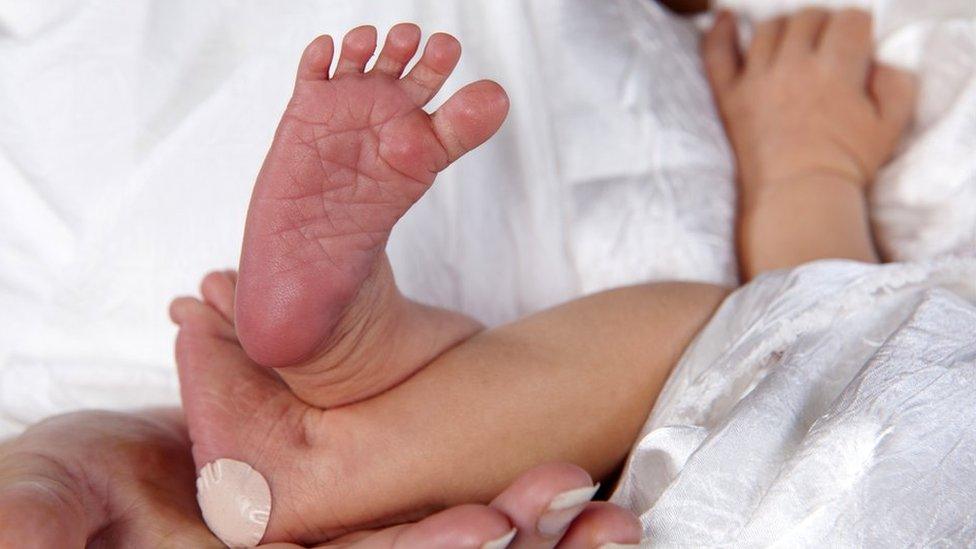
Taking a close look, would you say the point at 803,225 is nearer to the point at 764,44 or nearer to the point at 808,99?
the point at 808,99

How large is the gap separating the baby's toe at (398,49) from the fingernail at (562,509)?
302 millimetres

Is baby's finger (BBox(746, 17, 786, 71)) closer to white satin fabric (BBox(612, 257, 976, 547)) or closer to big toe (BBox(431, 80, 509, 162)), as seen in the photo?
white satin fabric (BBox(612, 257, 976, 547))

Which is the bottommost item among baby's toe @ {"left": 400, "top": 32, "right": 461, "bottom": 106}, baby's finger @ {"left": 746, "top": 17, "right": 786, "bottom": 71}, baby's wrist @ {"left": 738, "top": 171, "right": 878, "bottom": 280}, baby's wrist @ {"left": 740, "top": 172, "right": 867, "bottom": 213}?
baby's wrist @ {"left": 738, "top": 171, "right": 878, "bottom": 280}

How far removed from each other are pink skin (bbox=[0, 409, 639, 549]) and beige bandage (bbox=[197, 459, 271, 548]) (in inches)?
0.6

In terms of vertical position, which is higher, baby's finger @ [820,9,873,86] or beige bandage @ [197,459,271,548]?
baby's finger @ [820,9,873,86]

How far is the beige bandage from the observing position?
2.35 ft

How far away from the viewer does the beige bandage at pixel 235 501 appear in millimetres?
715

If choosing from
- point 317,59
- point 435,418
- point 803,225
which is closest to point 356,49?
point 317,59

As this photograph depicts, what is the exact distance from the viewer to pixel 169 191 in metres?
0.92

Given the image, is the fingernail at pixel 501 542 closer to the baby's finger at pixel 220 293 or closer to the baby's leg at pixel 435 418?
the baby's leg at pixel 435 418

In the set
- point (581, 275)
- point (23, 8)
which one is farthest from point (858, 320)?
point (23, 8)

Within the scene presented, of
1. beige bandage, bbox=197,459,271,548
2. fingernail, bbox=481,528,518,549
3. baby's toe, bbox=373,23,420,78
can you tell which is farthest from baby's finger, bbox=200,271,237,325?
fingernail, bbox=481,528,518,549

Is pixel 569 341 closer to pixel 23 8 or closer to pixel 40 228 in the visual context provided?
pixel 40 228

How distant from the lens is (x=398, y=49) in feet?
2.18
